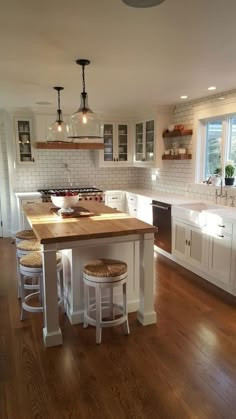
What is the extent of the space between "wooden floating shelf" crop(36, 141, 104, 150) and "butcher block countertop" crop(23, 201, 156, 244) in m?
2.25

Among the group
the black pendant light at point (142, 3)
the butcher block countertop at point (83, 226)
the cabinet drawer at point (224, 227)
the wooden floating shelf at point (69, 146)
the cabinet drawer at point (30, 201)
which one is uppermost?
the black pendant light at point (142, 3)

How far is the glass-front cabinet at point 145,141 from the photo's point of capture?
5457mm

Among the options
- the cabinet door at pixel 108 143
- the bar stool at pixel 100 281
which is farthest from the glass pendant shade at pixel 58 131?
the cabinet door at pixel 108 143

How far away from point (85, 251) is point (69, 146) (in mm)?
3240

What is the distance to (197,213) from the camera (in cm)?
382

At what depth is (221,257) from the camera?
3463 mm

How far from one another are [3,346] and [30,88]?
2.93 meters

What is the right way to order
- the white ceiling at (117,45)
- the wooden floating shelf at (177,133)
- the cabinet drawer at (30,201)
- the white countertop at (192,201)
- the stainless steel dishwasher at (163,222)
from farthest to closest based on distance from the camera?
the cabinet drawer at (30,201), the wooden floating shelf at (177,133), the stainless steel dishwasher at (163,222), the white countertop at (192,201), the white ceiling at (117,45)

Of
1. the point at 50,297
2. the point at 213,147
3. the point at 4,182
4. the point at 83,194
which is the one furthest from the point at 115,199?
the point at 50,297

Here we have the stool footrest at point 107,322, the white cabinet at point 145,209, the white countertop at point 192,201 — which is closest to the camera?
the stool footrest at point 107,322

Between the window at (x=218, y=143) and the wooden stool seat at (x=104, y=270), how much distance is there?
2472 mm

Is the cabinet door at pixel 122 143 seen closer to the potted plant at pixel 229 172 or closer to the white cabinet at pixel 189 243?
the white cabinet at pixel 189 243

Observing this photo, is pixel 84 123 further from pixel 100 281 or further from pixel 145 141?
pixel 145 141

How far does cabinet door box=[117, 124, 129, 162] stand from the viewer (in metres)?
6.21
